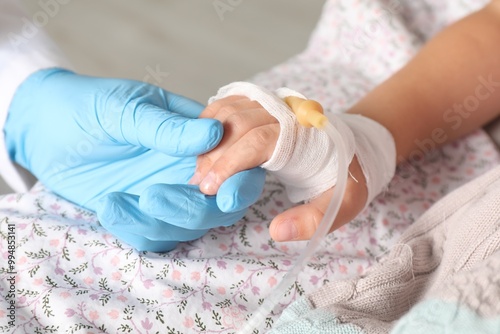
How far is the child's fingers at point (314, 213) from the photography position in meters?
0.62

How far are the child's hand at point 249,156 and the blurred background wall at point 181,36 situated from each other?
2.15ft

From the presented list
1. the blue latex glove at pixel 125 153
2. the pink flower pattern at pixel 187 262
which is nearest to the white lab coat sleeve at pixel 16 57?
the blue latex glove at pixel 125 153

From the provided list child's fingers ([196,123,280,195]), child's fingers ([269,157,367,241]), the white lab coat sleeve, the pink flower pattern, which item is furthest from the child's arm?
the white lab coat sleeve

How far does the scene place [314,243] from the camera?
594 mm

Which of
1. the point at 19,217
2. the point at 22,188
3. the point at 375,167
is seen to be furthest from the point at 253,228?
the point at 22,188

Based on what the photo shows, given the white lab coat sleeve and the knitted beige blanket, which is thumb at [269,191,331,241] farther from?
the white lab coat sleeve

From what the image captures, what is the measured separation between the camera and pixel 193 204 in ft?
2.01

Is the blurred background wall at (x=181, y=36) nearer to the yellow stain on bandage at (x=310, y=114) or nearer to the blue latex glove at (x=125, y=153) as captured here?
the blue latex glove at (x=125, y=153)

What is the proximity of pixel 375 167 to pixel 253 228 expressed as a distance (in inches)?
6.8

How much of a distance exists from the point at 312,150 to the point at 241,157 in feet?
0.26

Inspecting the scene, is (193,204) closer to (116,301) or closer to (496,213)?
(116,301)

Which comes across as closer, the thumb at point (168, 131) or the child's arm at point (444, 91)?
the thumb at point (168, 131)

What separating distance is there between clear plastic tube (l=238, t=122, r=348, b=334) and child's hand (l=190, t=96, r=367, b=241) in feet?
0.11

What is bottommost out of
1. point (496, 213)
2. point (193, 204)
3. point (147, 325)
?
point (147, 325)
